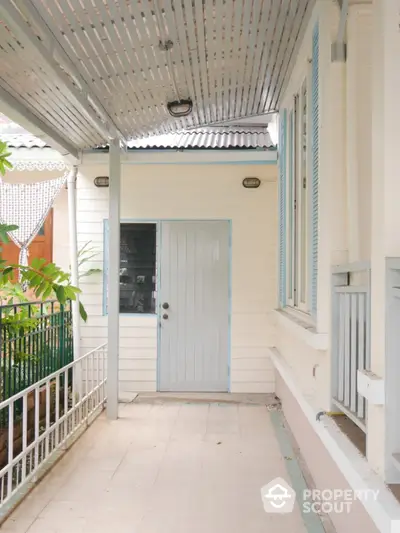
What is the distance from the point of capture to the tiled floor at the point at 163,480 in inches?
111

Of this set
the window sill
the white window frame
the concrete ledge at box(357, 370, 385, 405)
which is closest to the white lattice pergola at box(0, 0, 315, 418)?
the white window frame

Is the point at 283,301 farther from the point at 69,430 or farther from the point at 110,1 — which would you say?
the point at 110,1

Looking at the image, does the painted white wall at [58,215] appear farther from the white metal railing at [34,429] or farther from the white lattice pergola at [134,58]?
the white metal railing at [34,429]

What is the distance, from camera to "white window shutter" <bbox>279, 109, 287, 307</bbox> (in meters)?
4.98

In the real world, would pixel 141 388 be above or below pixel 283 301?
below

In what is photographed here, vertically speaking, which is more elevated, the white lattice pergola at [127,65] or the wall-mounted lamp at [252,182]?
the white lattice pergola at [127,65]

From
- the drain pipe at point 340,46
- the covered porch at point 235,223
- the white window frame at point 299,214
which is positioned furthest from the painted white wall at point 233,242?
the drain pipe at point 340,46

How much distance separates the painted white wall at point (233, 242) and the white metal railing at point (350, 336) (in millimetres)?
3240

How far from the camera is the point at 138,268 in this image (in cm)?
600

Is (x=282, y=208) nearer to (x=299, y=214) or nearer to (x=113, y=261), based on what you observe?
(x=299, y=214)

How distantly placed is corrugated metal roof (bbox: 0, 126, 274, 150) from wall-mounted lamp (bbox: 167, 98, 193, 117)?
97cm

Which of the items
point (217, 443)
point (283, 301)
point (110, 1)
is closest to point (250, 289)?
point (283, 301)

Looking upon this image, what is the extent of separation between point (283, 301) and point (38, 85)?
3.03 m

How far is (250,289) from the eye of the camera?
5.93m
